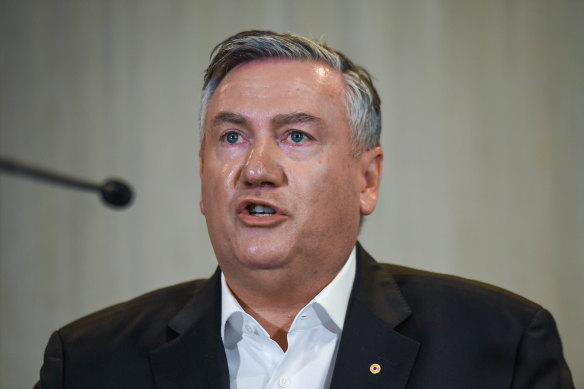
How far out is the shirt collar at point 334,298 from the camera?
186 centimetres

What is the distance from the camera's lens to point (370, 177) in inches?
81.1

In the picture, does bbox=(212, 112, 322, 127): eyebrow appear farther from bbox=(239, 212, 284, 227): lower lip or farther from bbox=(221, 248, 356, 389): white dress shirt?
bbox=(221, 248, 356, 389): white dress shirt

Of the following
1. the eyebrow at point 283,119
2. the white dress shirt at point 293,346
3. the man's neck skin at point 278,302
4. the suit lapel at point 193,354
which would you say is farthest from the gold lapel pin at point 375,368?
the eyebrow at point 283,119

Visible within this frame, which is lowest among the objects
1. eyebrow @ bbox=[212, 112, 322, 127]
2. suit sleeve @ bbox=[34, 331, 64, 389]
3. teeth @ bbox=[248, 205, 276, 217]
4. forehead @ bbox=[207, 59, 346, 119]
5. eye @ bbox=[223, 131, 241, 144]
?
suit sleeve @ bbox=[34, 331, 64, 389]

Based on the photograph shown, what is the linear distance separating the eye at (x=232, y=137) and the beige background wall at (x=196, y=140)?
1248 mm

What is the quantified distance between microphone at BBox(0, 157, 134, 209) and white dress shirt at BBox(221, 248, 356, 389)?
0.67m

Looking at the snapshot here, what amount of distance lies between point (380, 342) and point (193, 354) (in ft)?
1.56

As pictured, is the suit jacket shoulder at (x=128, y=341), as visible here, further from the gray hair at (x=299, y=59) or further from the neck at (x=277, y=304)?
the gray hair at (x=299, y=59)

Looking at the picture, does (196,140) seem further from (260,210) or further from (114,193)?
(114,193)

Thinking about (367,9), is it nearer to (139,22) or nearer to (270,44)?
(139,22)

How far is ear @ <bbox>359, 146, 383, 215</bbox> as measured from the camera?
200 cm

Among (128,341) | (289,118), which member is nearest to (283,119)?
(289,118)

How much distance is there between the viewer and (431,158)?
303 centimetres

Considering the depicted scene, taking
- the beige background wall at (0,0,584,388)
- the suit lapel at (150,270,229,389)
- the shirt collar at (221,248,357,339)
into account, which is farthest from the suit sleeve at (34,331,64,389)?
the beige background wall at (0,0,584,388)
